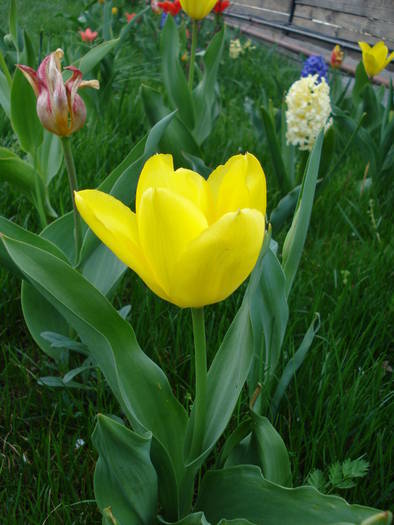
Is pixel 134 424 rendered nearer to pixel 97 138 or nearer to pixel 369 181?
pixel 97 138

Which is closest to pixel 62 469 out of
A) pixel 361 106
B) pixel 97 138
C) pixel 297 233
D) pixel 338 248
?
pixel 297 233

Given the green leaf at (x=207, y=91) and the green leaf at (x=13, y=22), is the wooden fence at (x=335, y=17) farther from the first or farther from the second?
the green leaf at (x=13, y=22)

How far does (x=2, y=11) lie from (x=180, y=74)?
161 inches

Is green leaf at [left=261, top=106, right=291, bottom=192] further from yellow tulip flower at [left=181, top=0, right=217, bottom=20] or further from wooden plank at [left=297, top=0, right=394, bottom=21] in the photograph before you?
wooden plank at [left=297, top=0, right=394, bottom=21]

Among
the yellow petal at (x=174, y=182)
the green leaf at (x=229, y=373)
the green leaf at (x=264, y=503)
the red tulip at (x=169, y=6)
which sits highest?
the red tulip at (x=169, y=6)

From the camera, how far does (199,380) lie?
0.63 meters

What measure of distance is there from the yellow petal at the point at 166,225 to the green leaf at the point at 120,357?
0.14m

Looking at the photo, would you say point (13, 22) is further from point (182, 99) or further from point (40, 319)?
point (40, 319)

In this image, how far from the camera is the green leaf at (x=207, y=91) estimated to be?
1.93 meters

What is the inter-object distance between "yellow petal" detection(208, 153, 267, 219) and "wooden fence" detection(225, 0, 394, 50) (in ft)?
12.0

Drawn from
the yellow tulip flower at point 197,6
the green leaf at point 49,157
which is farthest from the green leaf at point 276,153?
the green leaf at point 49,157

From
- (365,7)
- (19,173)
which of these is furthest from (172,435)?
(365,7)

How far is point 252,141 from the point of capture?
2.43 meters

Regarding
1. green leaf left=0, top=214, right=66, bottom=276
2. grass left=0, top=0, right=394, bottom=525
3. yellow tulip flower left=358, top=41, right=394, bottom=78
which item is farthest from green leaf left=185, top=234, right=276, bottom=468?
yellow tulip flower left=358, top=41, right=394, bottom=78
